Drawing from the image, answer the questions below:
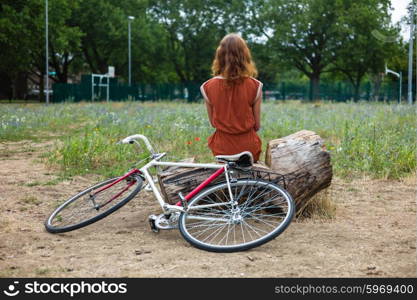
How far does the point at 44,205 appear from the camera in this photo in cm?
671

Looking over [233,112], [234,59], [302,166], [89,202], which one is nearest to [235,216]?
[233,112]

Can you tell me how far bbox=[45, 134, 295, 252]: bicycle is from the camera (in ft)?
16.1

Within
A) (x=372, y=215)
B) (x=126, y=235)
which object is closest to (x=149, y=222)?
(x=126, y=235)

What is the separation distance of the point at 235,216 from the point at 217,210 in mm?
234

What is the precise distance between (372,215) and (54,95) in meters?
40.8

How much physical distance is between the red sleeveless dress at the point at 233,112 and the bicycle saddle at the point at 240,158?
0.27m

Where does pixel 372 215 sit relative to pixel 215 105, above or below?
below

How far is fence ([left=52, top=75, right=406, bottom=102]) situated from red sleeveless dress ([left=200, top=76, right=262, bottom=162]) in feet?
128

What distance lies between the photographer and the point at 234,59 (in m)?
5.14

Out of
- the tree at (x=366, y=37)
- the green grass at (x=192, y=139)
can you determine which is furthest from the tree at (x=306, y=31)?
the green grass at (x=192, y=139)

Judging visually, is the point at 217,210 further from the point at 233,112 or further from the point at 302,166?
the point at 302,166

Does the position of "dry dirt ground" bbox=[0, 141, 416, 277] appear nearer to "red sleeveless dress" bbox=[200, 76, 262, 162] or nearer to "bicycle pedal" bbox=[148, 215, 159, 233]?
"bicycle pedal" bbox=[148, 215, 159, 233]

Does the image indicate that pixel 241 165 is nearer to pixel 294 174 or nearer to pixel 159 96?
pixel 294 174

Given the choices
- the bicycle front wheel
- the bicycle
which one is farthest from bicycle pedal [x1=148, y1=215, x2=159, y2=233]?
the bicycle front wheel
